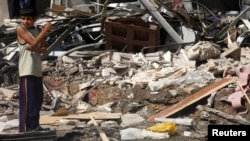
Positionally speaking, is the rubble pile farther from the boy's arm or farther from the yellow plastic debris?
the boy's arm

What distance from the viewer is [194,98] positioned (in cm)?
760

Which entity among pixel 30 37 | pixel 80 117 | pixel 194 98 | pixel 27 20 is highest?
pixel 27 20

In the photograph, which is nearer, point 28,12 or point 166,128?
point 28,12

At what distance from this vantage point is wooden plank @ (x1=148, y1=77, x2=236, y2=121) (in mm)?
7323

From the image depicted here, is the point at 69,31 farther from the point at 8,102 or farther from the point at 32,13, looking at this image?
the point at 32,13

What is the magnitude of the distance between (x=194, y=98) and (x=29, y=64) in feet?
8.67

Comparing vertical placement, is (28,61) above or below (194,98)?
above

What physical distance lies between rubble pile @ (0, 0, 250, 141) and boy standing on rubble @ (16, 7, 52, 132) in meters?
0.56

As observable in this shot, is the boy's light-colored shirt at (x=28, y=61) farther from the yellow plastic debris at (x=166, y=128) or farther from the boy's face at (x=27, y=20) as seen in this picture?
the yellow plastic debris at (x=166, y=128)

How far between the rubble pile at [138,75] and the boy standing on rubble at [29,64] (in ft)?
1.84

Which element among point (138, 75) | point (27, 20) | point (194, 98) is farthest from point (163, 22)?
point (27, 20)

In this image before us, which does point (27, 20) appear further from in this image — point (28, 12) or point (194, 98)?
point (194, 98)

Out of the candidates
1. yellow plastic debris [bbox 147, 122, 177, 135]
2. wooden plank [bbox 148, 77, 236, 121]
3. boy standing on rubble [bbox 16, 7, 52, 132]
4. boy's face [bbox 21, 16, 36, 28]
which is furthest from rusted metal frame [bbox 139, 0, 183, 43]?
boy's face [bbox 21, 16, 36, 28]

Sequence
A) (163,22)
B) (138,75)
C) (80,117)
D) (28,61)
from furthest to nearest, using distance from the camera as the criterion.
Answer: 1. (163,22)
2. (138,75)
3. (80,117)
4. (28,61)
